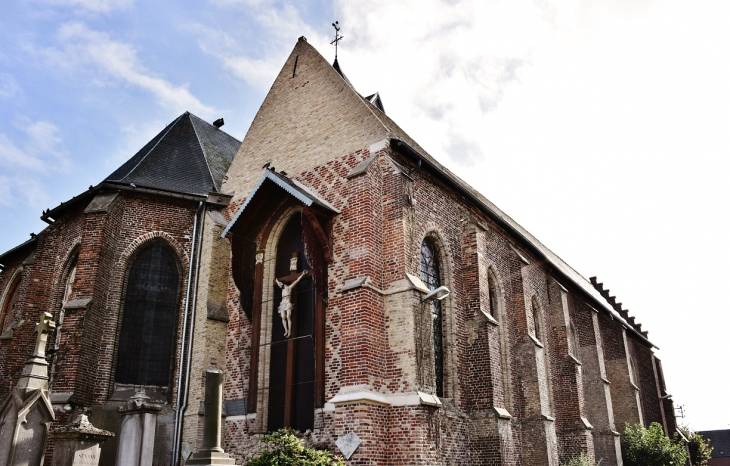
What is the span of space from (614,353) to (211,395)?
20331 millimetres

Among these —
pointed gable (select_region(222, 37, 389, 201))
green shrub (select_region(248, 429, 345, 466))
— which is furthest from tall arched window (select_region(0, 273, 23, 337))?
green shrub (select_region(248, 429, 345, 466))

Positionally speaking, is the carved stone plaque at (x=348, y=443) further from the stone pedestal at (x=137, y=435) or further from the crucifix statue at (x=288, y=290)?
the stone pedestal at (x=137, y=435)

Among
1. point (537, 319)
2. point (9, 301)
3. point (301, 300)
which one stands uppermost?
point (9, 301)

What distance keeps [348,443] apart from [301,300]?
3.57m

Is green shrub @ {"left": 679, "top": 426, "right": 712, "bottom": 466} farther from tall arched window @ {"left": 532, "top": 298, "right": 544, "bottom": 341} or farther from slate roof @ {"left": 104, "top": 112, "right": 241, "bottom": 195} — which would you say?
slate roof @ {"left": 104, "top": 112, "right": 241, "bottom": 195}

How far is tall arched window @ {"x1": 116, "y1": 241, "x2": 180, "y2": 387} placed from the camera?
13789mm

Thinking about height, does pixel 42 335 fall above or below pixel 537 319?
below

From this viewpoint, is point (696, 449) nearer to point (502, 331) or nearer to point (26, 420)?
point (502, 331)

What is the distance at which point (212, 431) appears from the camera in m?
9.41

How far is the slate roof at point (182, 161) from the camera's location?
51.5ft

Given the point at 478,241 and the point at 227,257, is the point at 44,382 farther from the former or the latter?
the point at 478,241

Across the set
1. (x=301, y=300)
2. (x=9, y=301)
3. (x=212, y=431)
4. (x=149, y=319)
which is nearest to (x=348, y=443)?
(x=212, y=431)

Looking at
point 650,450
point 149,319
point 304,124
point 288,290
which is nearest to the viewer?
point 288,290

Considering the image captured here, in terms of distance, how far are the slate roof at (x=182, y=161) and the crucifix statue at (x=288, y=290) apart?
3927 mm
